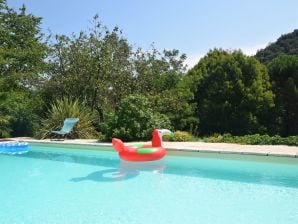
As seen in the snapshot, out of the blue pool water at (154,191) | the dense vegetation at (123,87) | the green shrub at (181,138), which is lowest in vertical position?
the blue pool water at (154,191)

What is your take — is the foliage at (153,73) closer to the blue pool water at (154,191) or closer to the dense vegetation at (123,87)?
the dense vegetation at (123,87)

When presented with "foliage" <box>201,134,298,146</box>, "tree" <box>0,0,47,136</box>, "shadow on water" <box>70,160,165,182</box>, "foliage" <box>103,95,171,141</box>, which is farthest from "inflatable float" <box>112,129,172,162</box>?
"tree" <box>0,0,47,136</box>

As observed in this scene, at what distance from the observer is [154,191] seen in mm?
7246

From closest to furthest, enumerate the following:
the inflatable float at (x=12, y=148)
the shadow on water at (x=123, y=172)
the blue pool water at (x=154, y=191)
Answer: the blue pool water at (x=154, y=191)
the shadow on water at (x=123, y=172)
the inflatable float at (x=12, y=148)

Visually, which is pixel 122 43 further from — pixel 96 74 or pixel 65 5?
pixel 65 5

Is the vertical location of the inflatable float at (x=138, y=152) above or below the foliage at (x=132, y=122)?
below

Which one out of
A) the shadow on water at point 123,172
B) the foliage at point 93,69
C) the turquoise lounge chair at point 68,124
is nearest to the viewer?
the shadow on water at point 123,172

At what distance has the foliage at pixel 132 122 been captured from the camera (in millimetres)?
13781

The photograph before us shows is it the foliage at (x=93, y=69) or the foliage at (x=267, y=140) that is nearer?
the foliage at (x=267, y=140)

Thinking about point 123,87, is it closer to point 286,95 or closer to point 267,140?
point 286,95

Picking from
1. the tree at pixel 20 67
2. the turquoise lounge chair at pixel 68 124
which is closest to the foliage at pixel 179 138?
the turquoise lounge chair at pixel 68 124

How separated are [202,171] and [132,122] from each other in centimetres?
522

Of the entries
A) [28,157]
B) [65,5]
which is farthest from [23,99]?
[28,157]

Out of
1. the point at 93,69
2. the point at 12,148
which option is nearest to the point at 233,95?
the point at 93,69
